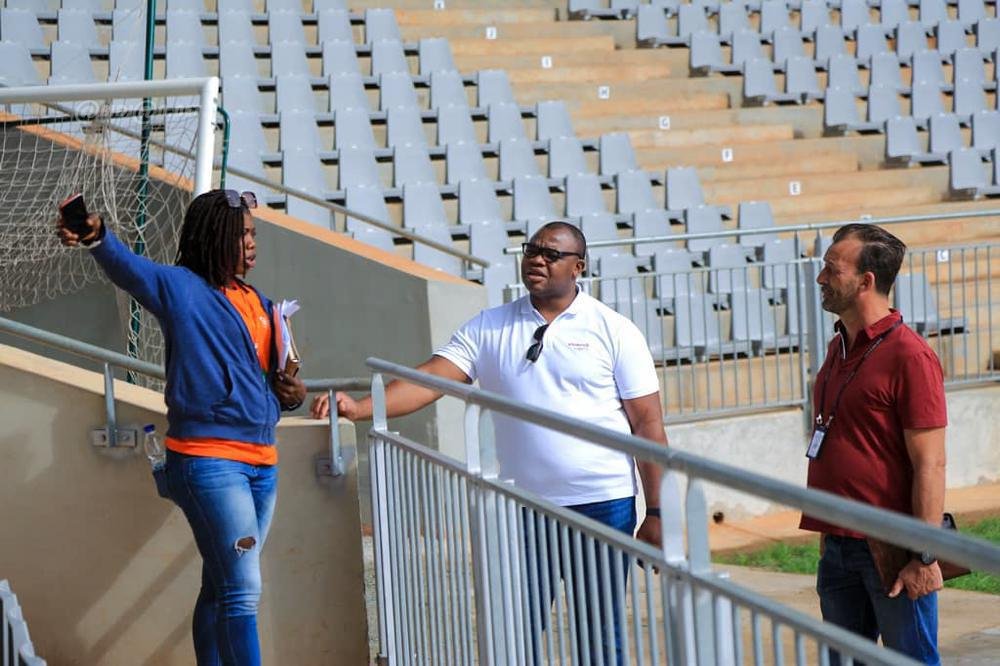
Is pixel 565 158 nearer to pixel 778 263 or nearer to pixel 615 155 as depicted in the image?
pixel 615 155

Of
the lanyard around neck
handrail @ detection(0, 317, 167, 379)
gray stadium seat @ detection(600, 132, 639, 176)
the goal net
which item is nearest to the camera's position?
the lanyard around neck

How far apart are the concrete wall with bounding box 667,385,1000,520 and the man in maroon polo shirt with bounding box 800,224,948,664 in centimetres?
587

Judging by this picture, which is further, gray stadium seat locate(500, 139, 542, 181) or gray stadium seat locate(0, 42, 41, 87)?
gray stadium seat locate(500, 139, 542, 181)

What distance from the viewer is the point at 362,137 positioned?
38.4 ft

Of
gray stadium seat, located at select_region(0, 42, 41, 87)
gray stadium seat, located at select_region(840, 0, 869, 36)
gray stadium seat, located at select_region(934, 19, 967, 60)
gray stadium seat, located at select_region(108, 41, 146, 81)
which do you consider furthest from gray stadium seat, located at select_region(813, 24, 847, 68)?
gray stadium seat, located at select_region(0, 42, 41, 87)

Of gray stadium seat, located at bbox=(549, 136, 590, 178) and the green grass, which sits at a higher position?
gray stadium seat, located at bbox=(549, 136, 590, 178)

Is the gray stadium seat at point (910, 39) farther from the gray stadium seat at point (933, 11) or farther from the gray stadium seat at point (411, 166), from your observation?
the gray stadium seat at point (411, 166)

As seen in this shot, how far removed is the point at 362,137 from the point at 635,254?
2470 mm

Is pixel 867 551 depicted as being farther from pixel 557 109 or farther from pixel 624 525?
pixel 557 109

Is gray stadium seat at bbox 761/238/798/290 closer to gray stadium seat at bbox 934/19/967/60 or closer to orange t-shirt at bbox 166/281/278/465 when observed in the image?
gray stadium seat at bbox 934/19/967/60

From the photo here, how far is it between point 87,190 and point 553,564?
215 inches

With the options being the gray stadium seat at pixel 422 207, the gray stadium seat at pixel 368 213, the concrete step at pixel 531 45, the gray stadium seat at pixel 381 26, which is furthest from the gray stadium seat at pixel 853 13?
the gray stadium seat at pixel 368 213

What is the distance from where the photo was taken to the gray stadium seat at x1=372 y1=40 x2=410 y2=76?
42.7 feet

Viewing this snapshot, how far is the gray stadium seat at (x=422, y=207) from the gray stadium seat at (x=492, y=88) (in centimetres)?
222
